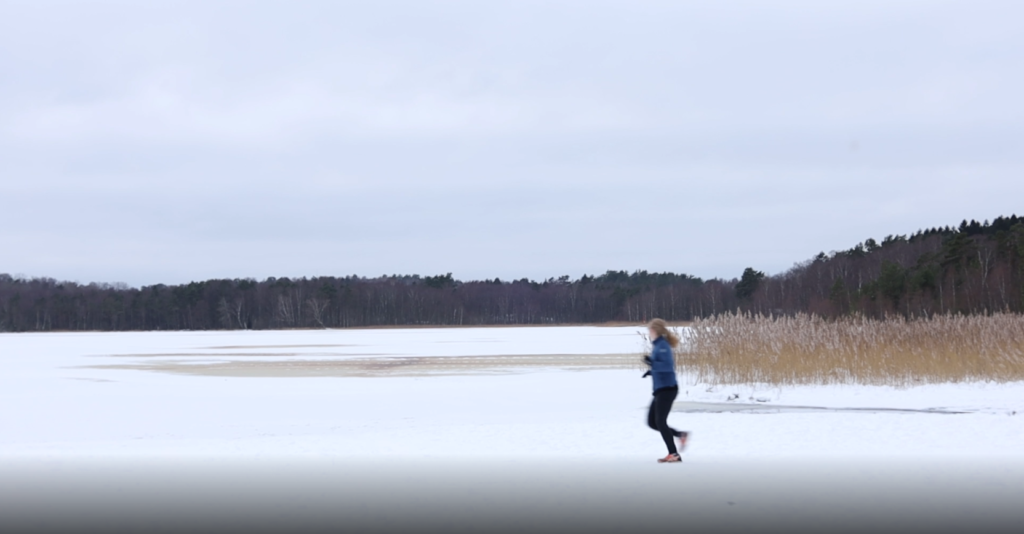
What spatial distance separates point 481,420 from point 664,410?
15.0 ft

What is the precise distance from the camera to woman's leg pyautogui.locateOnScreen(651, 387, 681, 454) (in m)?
9.29

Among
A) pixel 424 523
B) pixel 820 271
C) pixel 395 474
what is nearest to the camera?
pixel 424 523

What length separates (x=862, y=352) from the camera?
17719 mm

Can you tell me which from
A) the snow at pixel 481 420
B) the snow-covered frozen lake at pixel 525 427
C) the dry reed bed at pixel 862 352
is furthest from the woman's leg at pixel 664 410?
the dry reed bed at pixel 862 352

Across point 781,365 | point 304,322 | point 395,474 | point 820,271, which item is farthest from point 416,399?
point 304,322

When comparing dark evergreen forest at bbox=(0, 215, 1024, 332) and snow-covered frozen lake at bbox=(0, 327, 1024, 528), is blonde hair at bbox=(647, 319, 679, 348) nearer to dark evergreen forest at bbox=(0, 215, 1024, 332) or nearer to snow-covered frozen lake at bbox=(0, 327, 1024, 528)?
snow-covered frozen lake at bbox=(0, 327, 1024, 528)

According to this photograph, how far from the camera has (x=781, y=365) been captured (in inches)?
703

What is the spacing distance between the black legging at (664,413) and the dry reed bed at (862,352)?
28.4ft

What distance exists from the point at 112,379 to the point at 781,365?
52.0 ft

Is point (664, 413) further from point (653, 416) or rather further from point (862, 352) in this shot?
point (862, 352)

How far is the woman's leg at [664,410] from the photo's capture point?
366 inches

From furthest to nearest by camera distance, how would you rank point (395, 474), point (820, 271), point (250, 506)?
point (820, 271), point (395, 474), point (250, 506)

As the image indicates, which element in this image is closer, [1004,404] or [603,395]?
[1004,404]

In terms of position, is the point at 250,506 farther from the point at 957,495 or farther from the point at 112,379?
the point at 112,379
